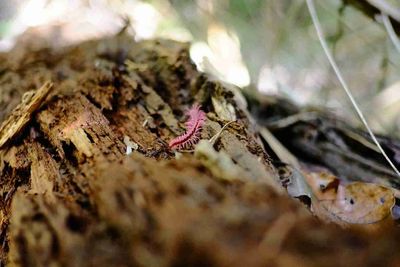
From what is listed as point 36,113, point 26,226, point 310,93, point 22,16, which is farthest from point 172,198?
point 22,16

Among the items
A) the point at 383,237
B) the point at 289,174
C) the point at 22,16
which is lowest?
the point at 289,174

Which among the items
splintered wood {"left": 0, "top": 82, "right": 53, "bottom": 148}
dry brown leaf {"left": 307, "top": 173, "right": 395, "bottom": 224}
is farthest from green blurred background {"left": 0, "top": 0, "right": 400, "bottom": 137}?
dry brown leaf {"left": 307, "top": 173, "right": 395, "bottom": 224}

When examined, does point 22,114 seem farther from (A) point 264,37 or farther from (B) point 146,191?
(A) point 264,37

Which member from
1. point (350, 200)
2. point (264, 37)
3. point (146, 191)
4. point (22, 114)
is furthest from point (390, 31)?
point (146, 191)

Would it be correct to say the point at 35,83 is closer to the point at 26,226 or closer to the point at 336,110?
the point at 26,226

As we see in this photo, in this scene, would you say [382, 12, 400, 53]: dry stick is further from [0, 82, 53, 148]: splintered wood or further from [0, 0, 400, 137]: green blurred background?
[0, 82, 53, 148]: splintered wood
